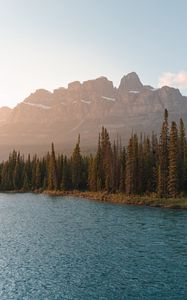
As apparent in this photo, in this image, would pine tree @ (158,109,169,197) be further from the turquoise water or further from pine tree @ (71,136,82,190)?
pine tree @ (71,136,82,190)

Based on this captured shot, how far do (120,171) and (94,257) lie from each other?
265 feet

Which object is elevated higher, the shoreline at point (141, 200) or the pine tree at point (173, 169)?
the pine tree at point (173, 169)

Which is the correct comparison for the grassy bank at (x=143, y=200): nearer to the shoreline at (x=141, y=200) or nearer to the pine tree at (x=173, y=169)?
the shoreline at (x=141, y=200)

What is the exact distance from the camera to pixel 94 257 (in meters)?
41.9

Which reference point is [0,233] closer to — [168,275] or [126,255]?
[126,255]

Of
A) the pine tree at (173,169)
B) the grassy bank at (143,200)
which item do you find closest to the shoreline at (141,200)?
the grassy bank at (143,200)

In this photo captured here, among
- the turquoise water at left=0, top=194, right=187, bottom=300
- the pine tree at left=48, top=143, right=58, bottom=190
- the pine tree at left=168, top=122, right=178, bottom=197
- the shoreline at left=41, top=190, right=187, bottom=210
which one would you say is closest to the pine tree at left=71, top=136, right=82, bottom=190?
the pine tree at left=48, top=143, right=58, bottom=190

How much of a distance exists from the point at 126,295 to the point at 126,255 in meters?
12.1

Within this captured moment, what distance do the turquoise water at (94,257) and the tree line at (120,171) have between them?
3265 cm

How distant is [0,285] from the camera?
32.8 metres

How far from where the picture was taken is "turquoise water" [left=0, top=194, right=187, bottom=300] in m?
31.7

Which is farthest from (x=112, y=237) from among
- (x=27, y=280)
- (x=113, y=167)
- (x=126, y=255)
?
(x=113, y=167)

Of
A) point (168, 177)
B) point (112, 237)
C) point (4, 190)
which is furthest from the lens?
point (4, 190)

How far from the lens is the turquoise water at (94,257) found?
31.7m
